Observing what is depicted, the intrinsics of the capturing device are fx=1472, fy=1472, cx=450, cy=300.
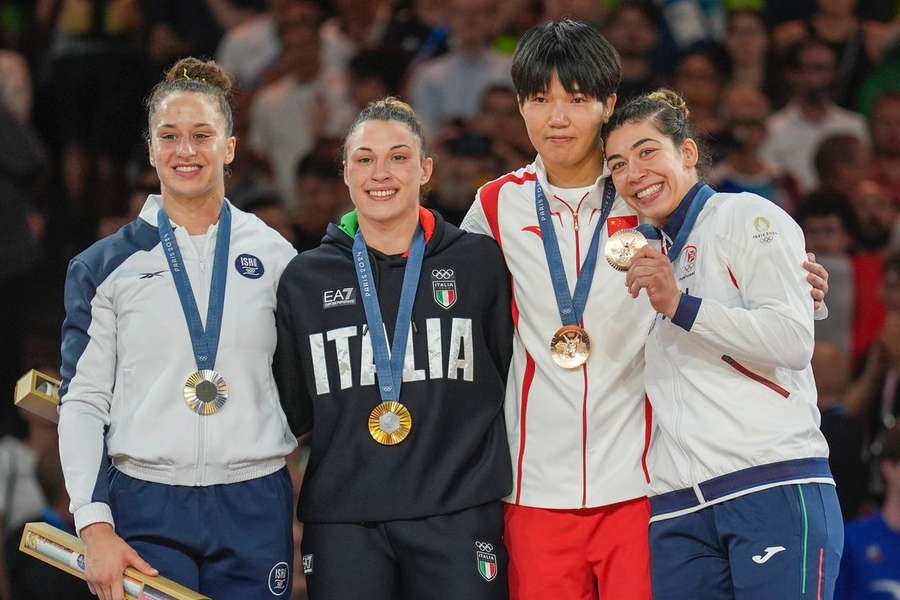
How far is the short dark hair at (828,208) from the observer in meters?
8.16

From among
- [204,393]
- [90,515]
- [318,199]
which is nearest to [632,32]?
[318,199]

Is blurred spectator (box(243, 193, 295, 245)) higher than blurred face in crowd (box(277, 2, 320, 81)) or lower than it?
lower

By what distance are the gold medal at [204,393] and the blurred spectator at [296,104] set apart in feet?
16.4

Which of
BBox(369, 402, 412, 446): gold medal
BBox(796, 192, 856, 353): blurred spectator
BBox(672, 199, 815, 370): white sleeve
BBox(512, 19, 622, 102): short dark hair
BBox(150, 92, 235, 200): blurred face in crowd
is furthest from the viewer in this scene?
BBox(796, 192, 856, 353): blurred spectator

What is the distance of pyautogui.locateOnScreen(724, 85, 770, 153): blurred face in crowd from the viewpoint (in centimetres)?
880

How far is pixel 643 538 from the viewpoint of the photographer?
15.5 feet

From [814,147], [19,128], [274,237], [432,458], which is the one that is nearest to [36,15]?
[19,128]

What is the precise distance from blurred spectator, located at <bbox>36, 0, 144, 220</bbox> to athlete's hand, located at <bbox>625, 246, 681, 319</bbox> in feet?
18.3

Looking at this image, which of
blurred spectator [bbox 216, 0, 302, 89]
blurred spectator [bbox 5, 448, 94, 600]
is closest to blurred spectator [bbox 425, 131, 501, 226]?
blurred spectator [bbox 216, 0, 302, 89]

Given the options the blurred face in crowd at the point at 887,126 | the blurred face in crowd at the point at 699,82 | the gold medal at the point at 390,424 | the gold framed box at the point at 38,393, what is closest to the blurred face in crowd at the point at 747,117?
the blurred face in crowd at the point at 699,82

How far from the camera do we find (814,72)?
933cm

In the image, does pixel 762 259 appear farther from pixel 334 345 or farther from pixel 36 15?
pixel 36 15

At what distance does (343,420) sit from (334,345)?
24 cm

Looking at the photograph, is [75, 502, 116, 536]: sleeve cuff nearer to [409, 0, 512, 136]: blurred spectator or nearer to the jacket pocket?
the jacket pocket
